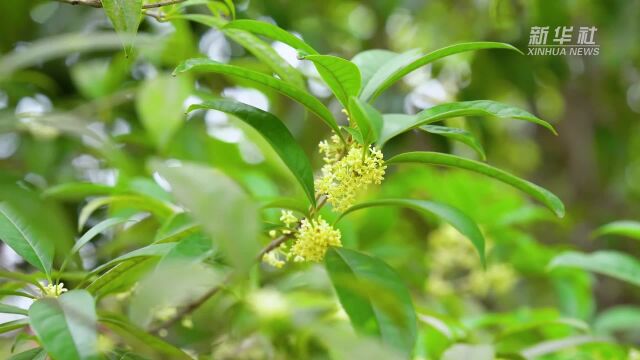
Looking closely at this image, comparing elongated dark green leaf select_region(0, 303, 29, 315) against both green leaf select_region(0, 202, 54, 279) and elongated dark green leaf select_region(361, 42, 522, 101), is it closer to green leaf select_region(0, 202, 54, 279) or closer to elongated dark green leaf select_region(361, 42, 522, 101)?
green leaf select_region(0, 202, 54, 279)

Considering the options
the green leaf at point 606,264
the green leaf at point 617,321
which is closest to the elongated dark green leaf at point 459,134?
the green leaf at point 606,264

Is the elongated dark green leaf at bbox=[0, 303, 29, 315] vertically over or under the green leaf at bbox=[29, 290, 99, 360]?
over

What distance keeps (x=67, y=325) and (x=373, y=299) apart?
237mm

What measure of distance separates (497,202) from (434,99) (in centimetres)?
33

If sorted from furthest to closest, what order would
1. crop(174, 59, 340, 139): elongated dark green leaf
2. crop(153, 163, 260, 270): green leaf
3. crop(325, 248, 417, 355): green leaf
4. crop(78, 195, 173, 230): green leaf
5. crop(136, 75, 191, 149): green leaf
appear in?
crop(136, 75, 191, 149): green leaf, crop(78, 195, 173, 230): green leaf, crop(174, 59, 340, 139): elongated dark green leaf, crop(325, 248, 417, 355): green leaf, crop(153, 163, 260, 270): green leaf

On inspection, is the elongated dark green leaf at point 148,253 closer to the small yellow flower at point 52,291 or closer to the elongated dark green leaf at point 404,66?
the small yellow flower at point 52,291

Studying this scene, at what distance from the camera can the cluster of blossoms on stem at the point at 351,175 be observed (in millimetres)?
708

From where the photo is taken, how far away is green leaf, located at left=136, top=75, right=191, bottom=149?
129 cm

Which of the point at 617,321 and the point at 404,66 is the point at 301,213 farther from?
the point at 617,321

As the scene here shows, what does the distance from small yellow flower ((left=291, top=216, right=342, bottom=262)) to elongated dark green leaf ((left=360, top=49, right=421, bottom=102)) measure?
137 mm

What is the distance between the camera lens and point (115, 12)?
698 millimetres

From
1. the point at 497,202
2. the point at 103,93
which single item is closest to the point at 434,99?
the point at 497,202

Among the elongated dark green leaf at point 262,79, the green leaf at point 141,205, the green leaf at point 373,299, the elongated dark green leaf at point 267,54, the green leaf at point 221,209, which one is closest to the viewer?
the green leaf at point 221,209

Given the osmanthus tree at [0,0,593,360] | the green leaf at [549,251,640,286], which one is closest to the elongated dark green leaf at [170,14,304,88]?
the osmanthus tree at [0,0,593,360]
